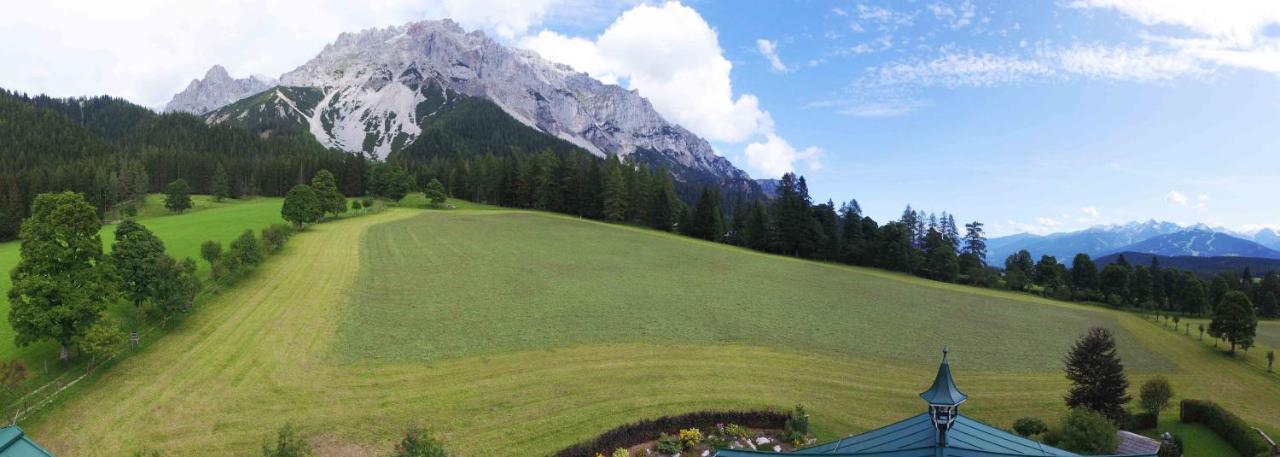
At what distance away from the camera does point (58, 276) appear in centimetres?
2820

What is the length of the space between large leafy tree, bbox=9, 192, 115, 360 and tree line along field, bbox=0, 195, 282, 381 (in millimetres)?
1060

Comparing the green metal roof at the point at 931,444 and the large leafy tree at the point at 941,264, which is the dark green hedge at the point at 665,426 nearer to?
the green metal roof at the point at 931,444

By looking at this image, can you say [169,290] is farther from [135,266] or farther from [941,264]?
[941,264]

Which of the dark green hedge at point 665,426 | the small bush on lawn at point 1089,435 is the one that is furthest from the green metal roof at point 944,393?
the small bush on lawn at point 1089,435

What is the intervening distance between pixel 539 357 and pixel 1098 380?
29.9 m

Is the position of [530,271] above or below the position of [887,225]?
below

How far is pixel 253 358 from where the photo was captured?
97.5 feet

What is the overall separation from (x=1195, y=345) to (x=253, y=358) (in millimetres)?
76748

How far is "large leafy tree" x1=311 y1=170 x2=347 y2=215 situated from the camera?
267 ft

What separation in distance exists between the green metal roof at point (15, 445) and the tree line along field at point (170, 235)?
2229 centimetres

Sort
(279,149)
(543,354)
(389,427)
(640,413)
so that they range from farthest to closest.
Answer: (279,149) < (543,354) < (640,413) < (389,427)

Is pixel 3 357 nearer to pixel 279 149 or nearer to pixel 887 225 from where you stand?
pixel 887 225

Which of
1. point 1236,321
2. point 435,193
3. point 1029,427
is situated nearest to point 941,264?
point 1236,321

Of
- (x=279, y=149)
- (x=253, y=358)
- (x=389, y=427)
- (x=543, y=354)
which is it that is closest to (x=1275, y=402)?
(x=543, y=354)
